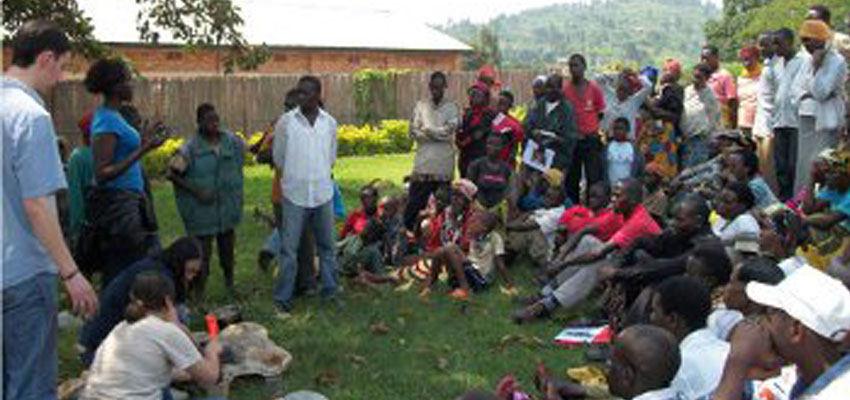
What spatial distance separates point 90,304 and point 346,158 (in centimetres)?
1846

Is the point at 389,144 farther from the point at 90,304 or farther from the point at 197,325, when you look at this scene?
the point at 90,304

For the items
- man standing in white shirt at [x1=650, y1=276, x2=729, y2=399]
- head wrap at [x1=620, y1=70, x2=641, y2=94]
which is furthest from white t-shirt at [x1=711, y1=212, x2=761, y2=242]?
head wrap at [x1=620, y1=70, x2=641, y2=94]

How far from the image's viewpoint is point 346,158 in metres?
22.8

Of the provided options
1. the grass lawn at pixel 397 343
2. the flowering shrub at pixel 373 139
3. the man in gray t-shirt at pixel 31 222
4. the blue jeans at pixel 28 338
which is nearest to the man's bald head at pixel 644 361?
the grass lawn at pixel 397 343

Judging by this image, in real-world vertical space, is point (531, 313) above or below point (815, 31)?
below

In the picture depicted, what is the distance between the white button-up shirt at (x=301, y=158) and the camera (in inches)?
316

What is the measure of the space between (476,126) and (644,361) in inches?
265

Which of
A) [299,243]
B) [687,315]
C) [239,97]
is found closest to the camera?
[687,315]

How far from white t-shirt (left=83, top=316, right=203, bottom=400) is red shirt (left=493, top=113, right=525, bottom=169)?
5.88m

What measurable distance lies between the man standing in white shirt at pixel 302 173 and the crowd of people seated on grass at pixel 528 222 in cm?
2

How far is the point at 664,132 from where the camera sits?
10.7m

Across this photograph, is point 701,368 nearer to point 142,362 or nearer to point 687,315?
point 687,315

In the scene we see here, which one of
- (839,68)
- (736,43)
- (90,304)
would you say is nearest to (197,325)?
(90,304)

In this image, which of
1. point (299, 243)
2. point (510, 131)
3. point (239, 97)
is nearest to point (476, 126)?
point (510, 131)
